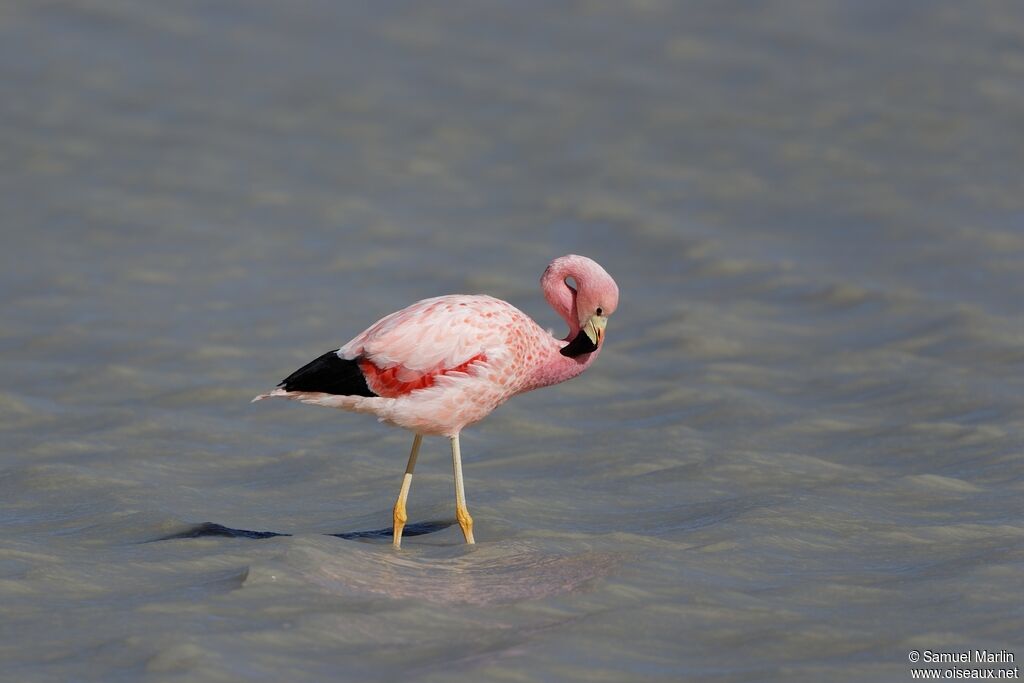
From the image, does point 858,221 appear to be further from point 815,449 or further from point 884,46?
point 815,449

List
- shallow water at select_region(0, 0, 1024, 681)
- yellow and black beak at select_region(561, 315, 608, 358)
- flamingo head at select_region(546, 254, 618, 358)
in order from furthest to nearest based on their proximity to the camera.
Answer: yellow and black beak at select_region(561, 315, 608, 358)
flamingo head at select_region(546, 254, 618, 358)
shallow water at select_region(0, 0, 1024, 681)

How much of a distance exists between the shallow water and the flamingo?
508 millimetres

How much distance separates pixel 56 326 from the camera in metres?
9.57

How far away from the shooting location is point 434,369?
20.0 ft

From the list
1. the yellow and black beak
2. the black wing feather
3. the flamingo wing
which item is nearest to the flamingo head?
the yellow and black beak

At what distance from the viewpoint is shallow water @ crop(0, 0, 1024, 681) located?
4.98 metres

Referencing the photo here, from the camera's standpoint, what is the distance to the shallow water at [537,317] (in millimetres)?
4977

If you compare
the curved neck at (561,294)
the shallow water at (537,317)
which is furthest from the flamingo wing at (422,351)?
the shallow water at (537,317)

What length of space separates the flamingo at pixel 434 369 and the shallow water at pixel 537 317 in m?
0.51

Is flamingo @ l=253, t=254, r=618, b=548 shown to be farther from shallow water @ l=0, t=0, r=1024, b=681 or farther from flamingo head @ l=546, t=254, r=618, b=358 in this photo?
shallow water @ l=0, t=0, r=1024, b=681

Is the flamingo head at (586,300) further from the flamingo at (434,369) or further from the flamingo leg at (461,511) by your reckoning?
the flamingo leg at (461,511)

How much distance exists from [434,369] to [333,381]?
39 centimetres

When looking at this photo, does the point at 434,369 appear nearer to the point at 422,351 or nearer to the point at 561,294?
the point at 422,351

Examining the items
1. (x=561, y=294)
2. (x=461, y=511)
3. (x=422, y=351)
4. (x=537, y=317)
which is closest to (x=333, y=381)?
(x=422, y=351)
